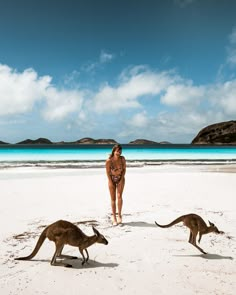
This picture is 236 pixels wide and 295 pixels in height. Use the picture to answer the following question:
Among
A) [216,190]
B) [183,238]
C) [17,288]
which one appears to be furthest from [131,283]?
[216,190]

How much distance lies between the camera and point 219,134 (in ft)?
445

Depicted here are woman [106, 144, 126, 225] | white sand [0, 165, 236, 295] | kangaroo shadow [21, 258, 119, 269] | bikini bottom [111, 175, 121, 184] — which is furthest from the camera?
bikini bottom [111, 175, 121, 184]

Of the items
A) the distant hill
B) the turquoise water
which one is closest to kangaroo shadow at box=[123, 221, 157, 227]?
the turquoise water

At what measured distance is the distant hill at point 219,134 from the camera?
430 ft

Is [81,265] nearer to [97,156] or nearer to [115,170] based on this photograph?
[115,170]

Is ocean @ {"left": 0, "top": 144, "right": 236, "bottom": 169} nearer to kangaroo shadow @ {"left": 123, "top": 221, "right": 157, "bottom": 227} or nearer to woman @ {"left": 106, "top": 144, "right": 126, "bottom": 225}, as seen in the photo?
woman @ {"left": 106, "top": 144, "right": 126, "bottom": 225}

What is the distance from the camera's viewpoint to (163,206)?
9.07 meters

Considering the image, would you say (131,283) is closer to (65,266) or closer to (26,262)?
(65,266)

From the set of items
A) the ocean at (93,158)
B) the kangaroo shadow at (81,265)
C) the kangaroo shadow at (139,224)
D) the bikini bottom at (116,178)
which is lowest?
the kangaroo shadow at (81,265)

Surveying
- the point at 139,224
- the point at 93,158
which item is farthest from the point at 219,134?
the point at 139,224

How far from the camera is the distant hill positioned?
131m

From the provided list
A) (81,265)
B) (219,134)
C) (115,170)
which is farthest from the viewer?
(219,134)

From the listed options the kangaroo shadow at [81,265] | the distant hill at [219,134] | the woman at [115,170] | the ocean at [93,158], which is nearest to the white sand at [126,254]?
the kangaroo shadow at [81,265]

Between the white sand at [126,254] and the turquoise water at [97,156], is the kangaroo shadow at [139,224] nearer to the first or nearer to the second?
the white sand at [126,254]
